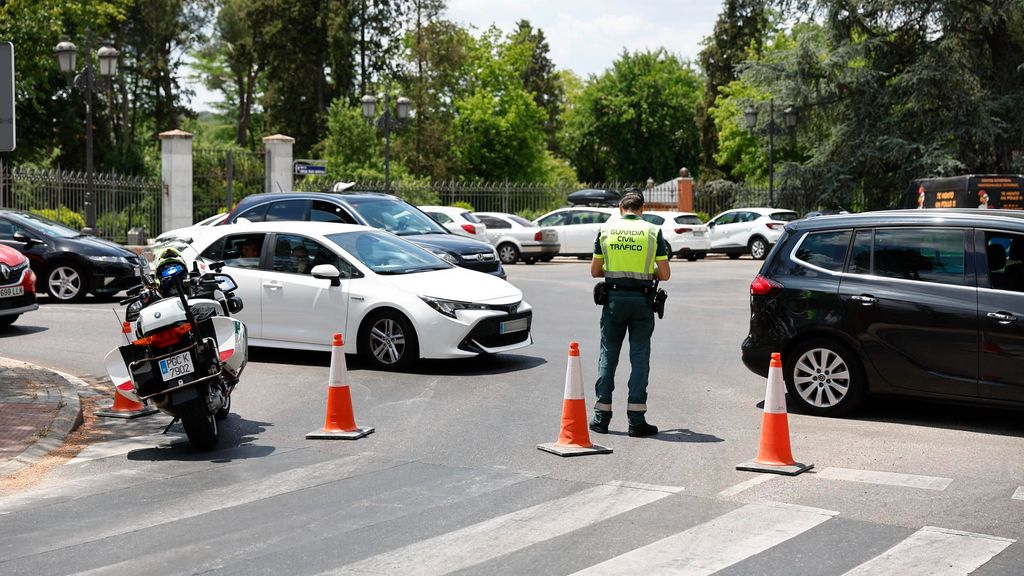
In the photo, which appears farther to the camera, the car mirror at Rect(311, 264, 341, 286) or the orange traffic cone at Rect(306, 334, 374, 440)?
the car mirror at Rect(311, 264, 341, 286)

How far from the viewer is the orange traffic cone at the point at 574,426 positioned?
27.0 feet

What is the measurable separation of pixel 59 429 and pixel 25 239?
10.3 meters

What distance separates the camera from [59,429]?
9.25m

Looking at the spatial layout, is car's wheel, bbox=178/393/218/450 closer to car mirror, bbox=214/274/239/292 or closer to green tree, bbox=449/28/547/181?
car mirror, bbox=214/274/239/292

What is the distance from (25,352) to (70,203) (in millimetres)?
19810

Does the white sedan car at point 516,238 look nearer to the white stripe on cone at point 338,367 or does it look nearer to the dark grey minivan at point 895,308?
the dark grey minivan at point 895,308

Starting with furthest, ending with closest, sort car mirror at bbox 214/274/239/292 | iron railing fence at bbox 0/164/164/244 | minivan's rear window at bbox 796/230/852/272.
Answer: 1. iron railing fence at bbox 0/164/164/244
2. minivan's rear window at bbox 796/230/852/272
3. car mirror at bbox 214/274/239/292

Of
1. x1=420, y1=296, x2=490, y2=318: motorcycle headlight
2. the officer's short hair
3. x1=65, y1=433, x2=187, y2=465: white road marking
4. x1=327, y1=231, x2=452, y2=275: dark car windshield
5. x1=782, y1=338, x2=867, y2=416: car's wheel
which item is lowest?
x1=65, y1=433, x2=187, y2=465: white road marking

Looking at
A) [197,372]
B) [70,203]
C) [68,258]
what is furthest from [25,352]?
[70,203]

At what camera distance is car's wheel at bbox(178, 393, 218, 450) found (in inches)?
333

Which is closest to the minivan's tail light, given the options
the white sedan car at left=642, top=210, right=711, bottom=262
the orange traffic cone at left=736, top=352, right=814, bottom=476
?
the orange traffic cone at left=736, top=352, right=814, bottom=476

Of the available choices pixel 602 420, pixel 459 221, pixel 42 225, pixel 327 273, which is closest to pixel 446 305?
pixel 327 273

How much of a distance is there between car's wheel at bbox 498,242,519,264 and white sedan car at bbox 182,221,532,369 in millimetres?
19439

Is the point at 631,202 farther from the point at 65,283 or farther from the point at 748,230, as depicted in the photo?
the point at 748,230
